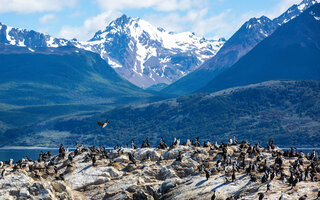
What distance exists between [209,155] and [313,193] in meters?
32.2

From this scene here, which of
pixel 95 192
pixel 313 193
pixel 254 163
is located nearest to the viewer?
pixel 313 193

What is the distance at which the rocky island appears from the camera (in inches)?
2798

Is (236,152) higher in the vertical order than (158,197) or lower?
higher

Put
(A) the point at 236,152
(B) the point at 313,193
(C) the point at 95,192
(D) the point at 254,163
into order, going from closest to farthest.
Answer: (B) the point at 313,193 → (D) the point at 254,163 → (C) the point at 95,192 → (A) the point at 236,152

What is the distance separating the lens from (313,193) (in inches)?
2498

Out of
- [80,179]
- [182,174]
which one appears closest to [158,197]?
[182,174]

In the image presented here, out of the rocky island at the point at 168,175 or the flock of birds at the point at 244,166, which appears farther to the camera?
the rocky island at the point at 168,175

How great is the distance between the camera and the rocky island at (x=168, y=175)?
7106 cm

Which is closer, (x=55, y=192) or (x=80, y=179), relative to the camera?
(x=55, y=192)

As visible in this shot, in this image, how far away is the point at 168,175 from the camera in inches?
3376

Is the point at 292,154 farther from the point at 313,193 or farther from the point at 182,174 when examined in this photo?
the point at 313,193

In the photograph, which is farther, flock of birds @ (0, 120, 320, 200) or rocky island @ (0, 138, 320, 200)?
rocky island @ (0, 138, 320, 200)

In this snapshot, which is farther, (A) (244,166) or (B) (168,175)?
(B) (168,175)

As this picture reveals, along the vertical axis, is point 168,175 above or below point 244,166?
below
